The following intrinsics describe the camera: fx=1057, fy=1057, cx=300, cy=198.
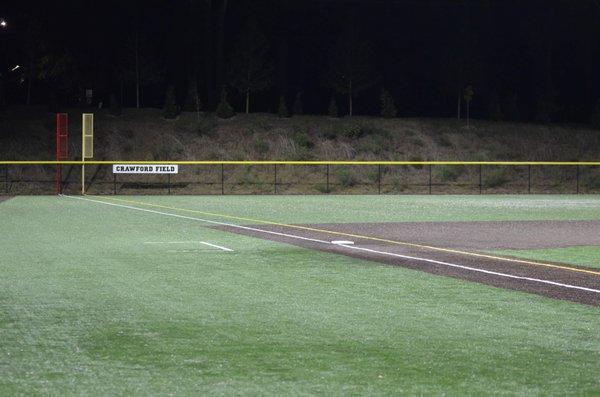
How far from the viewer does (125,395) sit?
6750 millimetres

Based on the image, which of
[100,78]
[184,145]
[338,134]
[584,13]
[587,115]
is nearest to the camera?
[184,145]

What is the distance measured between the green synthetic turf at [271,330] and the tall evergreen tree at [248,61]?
55523 mm

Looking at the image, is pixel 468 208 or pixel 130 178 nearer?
pixel 468 208

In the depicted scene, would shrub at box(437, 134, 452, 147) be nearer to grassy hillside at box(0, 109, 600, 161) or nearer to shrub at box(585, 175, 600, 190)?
grassy hillside at box(0, 109, 600, 161)

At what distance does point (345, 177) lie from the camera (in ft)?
171

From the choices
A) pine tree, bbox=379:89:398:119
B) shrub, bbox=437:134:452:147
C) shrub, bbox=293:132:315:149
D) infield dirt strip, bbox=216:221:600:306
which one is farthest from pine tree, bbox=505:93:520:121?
infield dirt strip, bbox=216:221:600:306

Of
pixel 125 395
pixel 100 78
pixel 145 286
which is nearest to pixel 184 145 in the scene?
pixel 100 78

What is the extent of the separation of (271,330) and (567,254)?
9543 mm

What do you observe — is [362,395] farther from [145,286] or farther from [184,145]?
[184,145]

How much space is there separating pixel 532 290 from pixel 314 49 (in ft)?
256

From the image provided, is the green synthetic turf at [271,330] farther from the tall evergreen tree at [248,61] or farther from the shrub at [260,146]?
the tall evergreen tree at [248,61]

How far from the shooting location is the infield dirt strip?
13.3 m

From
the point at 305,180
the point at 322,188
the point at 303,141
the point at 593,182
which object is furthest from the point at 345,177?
the point at 593,182

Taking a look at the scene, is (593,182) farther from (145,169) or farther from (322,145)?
(145,169)
